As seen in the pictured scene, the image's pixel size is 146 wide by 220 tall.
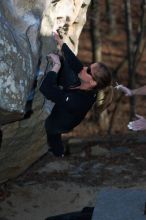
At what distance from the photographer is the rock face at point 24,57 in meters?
5.55

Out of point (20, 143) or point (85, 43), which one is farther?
point (85, 43)

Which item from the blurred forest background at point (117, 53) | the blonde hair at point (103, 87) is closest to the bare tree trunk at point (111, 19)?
the blurred forest background at point (117, 53)

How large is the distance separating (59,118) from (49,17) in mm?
1656

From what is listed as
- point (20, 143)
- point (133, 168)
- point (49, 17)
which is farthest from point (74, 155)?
point (49, 17)

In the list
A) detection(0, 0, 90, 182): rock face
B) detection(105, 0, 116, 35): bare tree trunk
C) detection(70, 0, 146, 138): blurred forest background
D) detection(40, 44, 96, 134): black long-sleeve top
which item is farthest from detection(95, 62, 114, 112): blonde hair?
detection(105, 0, 116, 35): bare tree trunk

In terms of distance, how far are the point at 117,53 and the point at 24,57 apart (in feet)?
42.2

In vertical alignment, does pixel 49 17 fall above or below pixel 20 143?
above

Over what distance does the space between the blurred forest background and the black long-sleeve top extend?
5.19 metres

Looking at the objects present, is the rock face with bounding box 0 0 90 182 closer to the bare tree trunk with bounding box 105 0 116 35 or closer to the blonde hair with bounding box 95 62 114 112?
the blonde hair with bounding box 95 62 114 112

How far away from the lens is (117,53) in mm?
18516

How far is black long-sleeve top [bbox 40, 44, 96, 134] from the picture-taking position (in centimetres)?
566

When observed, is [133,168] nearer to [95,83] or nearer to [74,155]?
[74,155]

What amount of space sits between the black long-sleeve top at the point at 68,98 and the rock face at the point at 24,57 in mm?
275

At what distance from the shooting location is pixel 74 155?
1078 cm
